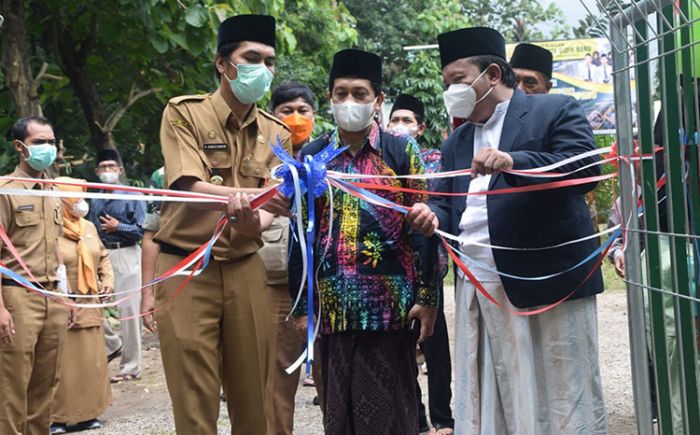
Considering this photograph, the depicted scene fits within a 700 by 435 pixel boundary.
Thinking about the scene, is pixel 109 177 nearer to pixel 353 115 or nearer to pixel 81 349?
pixel 81 349

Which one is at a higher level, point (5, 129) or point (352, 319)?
point (5, 129)

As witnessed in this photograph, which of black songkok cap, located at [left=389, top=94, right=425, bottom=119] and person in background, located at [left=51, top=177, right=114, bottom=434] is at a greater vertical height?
black songkok cap, located at [left=389, top=94, right=425, bottom=119]

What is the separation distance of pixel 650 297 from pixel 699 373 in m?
0.33

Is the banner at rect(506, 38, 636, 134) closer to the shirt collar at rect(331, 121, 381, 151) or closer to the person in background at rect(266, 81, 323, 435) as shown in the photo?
the person in background at rect(266, 81, 323, 435)

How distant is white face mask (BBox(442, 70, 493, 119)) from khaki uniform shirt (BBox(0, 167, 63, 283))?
2908mm

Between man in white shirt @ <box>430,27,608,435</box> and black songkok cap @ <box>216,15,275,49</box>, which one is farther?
black songkok cap @ <box>216,15,275,49</box>

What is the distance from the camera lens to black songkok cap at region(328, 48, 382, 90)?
14.7ft

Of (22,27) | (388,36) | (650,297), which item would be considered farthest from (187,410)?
(388,36)

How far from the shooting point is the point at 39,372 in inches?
235

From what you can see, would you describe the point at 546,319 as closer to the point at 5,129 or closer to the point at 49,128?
Answer: the point at 49,128

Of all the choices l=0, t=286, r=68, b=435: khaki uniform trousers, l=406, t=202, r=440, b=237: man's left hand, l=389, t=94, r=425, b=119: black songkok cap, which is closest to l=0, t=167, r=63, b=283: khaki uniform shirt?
l=0, t=286, r=68, b=435: khaki uniform trousers

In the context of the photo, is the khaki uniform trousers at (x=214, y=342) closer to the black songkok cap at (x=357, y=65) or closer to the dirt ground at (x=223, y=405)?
the black songkok cap at (x=357, y=65)

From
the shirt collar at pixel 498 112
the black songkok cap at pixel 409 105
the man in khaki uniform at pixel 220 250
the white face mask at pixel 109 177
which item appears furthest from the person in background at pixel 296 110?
the white face mask at pixel 109 177

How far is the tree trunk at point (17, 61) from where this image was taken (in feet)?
30.0
